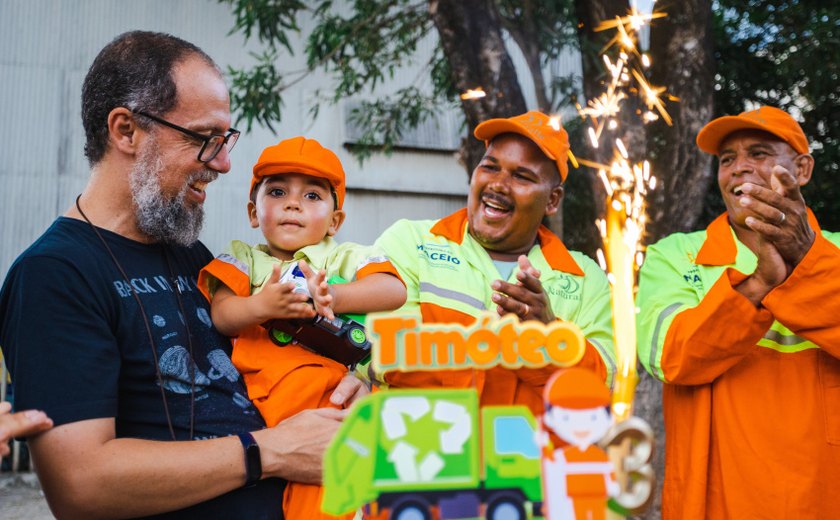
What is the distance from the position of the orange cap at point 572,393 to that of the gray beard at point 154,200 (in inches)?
51.3

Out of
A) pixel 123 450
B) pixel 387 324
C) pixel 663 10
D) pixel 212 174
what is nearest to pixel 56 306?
pixel 123 450

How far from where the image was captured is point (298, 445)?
6.74 feet

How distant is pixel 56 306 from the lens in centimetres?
190

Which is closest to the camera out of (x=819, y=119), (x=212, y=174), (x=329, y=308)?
(x=329, y=308)

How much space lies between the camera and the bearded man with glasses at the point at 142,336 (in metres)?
1.84

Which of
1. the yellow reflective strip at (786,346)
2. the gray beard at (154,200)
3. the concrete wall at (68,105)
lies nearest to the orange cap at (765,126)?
the yellow reflective strip at (786,346)

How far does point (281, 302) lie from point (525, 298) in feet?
2.37

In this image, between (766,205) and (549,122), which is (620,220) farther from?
(766,205)

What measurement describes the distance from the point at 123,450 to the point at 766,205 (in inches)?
78.2

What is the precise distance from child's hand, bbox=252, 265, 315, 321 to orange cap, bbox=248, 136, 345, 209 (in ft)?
1.78

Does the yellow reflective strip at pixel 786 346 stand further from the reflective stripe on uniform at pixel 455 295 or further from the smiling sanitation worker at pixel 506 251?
the reflective stripe on uniform at pixel 455 295

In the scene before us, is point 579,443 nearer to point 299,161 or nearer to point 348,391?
point 348,391

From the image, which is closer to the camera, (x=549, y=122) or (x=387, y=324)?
(x=387, y=324)

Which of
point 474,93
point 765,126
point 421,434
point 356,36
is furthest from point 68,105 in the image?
point 421,434
